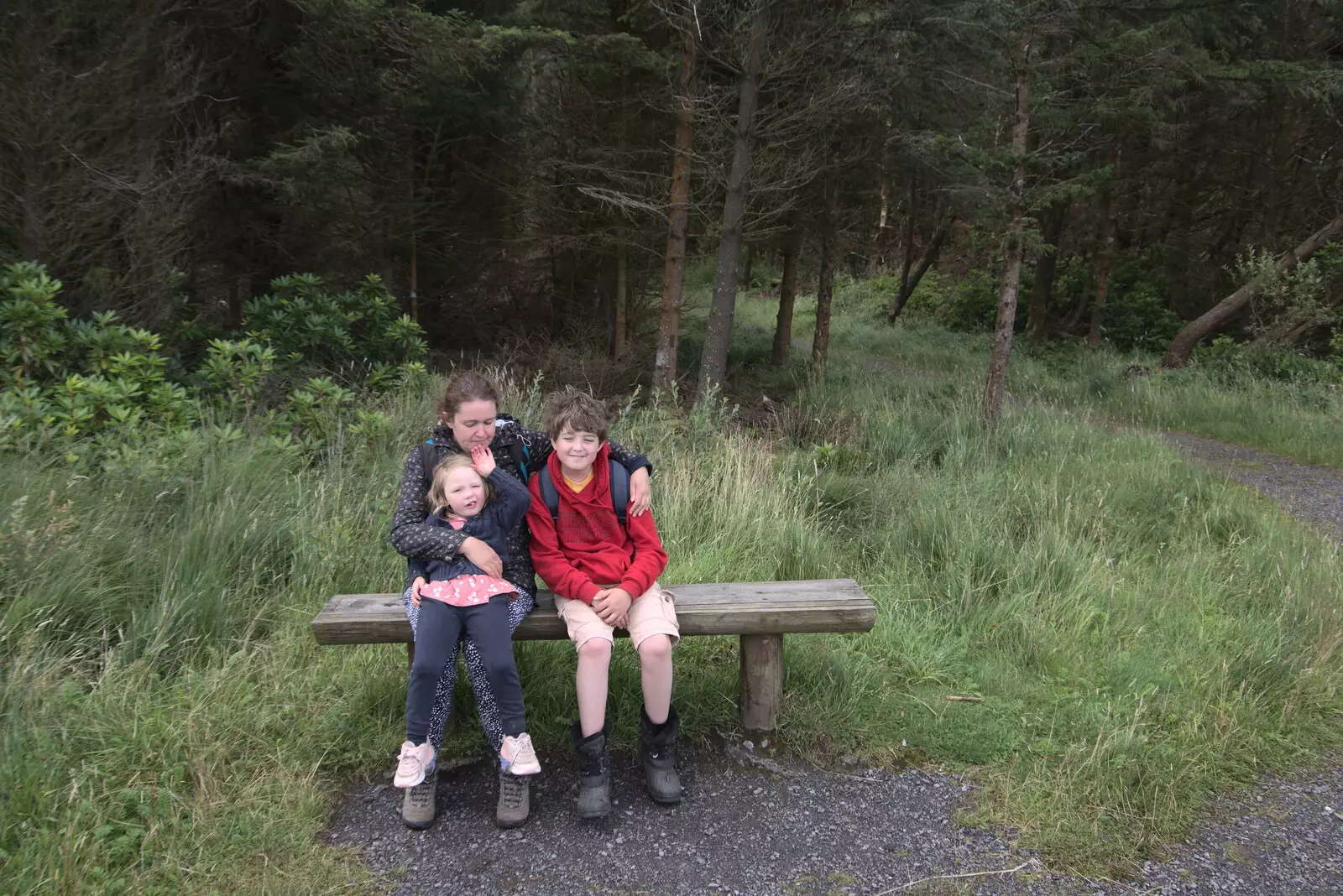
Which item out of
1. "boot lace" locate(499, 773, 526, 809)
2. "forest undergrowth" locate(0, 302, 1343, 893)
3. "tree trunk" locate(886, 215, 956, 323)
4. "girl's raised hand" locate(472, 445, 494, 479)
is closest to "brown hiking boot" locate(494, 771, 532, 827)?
"boot lace" locate(499, 773, 526, 809)

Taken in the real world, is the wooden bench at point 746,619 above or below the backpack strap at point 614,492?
below

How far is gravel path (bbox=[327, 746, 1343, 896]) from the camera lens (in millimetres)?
2473

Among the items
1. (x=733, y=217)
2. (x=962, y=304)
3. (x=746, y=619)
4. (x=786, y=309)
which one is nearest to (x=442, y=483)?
(x=746, y=619)

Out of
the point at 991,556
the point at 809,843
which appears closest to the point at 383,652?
the point at 809,843

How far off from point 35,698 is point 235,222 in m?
7.85

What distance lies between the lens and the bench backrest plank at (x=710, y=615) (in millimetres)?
2861

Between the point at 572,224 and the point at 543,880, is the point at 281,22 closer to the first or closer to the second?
the point at 572,224

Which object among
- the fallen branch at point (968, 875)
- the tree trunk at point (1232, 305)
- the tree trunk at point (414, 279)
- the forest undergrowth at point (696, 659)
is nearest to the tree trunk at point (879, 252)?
the tree trunk at point (1232, 305)

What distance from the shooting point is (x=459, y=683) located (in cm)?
327

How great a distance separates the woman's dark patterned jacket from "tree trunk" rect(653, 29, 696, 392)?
6276 mm

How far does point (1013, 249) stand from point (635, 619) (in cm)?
664

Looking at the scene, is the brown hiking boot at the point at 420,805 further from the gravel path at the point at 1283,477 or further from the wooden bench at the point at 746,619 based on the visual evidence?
the gravel path at the point at 1283,477

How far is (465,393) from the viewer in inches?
115

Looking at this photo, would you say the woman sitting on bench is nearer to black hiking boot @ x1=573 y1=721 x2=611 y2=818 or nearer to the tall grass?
black hiking boot @ x1=573 y1=721 x2=611 y2=818
